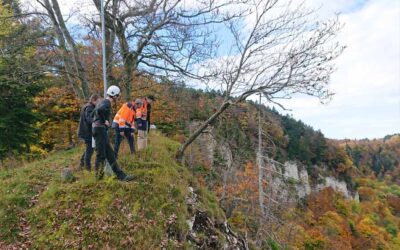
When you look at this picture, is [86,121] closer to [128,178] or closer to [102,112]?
[102,112]

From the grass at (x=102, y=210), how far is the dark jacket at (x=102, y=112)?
1.37m

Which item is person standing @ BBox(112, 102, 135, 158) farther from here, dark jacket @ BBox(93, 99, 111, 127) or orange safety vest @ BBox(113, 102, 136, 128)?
dark jacket @ BBox(93, 99, 111, 127)

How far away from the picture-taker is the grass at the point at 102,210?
6770 mm

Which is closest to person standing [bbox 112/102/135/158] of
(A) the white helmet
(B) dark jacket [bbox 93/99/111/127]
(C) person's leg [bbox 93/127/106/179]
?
(C) person's leg [bbox 93/127/106/179]

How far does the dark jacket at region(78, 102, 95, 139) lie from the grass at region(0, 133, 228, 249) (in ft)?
3.52

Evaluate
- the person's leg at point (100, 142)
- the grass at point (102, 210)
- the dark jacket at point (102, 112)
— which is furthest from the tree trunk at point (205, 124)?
the dark jacket at point (102, 112)

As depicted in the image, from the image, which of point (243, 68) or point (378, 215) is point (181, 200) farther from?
point (378, 215)

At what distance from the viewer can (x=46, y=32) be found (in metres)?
12.5

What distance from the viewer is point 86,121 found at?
928 cm

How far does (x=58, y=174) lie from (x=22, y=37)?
537 centimetres

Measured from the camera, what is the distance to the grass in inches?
267

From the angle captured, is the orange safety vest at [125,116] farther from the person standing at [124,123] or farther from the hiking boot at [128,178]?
the hiking boot at [128,178]

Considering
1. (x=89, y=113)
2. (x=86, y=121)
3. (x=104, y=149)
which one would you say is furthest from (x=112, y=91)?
(x=86, y=121)

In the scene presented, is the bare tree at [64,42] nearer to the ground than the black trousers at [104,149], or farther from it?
farther from it
